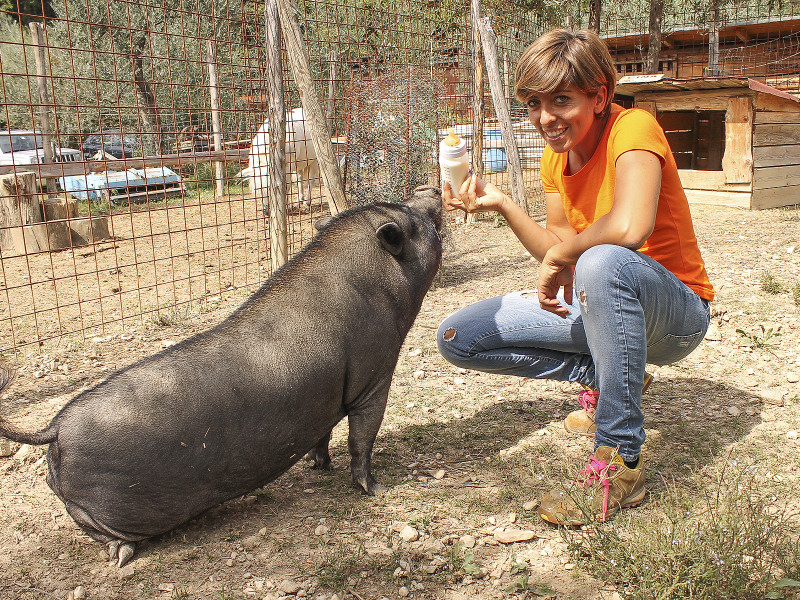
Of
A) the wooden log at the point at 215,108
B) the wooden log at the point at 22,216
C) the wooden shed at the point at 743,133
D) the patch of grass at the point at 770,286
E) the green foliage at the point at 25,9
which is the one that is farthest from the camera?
the wooden shed at the point at 743,133

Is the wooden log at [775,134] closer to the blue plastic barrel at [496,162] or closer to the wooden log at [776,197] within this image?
the wooden log at [776,197]

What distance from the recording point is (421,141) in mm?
6434

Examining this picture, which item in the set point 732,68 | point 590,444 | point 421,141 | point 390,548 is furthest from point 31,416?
point 732,68

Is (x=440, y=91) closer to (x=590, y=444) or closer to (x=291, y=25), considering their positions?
(x=291, y=25)

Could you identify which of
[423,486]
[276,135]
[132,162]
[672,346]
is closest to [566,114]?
[672,346]

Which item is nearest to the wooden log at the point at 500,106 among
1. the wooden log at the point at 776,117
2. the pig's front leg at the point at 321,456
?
the wooden log at the point at 776,117

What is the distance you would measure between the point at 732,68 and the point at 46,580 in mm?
18066

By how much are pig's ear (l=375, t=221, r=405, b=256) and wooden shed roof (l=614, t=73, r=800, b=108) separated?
7155mm

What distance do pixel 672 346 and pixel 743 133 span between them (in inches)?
285

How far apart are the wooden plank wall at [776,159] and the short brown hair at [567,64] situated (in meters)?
7.42

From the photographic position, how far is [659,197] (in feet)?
8.55

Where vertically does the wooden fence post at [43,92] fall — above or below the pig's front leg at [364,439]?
above

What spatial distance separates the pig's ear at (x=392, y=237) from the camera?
2861mm

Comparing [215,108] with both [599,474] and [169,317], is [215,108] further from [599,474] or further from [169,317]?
[599,474]
